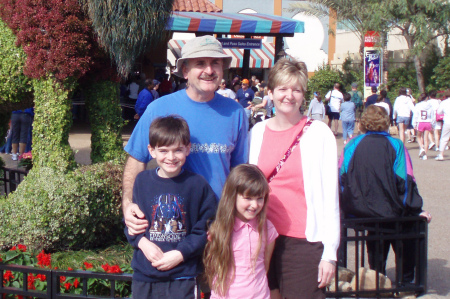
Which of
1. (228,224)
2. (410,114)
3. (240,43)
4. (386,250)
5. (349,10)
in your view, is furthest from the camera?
(349,10)

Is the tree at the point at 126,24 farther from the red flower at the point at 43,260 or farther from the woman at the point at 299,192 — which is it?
the woman at the point at 299,192

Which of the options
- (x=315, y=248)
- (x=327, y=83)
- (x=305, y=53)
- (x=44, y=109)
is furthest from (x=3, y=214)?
(x=305, y=53)

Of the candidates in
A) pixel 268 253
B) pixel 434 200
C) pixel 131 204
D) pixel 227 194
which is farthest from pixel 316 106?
pixel 131 204

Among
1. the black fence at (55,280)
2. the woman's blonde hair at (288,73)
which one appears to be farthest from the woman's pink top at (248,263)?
Result: the black fence at (55,280)

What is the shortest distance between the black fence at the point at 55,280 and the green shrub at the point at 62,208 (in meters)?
0.52

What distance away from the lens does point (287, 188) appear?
282 centimetres

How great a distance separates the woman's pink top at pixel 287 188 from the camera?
279cm

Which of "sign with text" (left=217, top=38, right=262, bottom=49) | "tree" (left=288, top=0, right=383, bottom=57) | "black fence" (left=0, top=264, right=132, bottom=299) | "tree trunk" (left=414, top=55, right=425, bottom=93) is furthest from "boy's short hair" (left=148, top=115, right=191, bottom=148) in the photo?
"tree trunk" (left=414, top=55, right=425, bottom=93)

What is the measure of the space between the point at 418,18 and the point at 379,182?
67.0ft

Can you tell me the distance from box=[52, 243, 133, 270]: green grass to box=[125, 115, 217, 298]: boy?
5.92 ft

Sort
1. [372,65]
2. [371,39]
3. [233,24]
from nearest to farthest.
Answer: [233,24], [372,65], [371,39]

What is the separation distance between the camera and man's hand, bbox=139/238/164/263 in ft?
8.38

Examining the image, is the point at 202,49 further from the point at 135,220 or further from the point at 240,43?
the point at 240,43

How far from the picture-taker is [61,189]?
4441 mm
